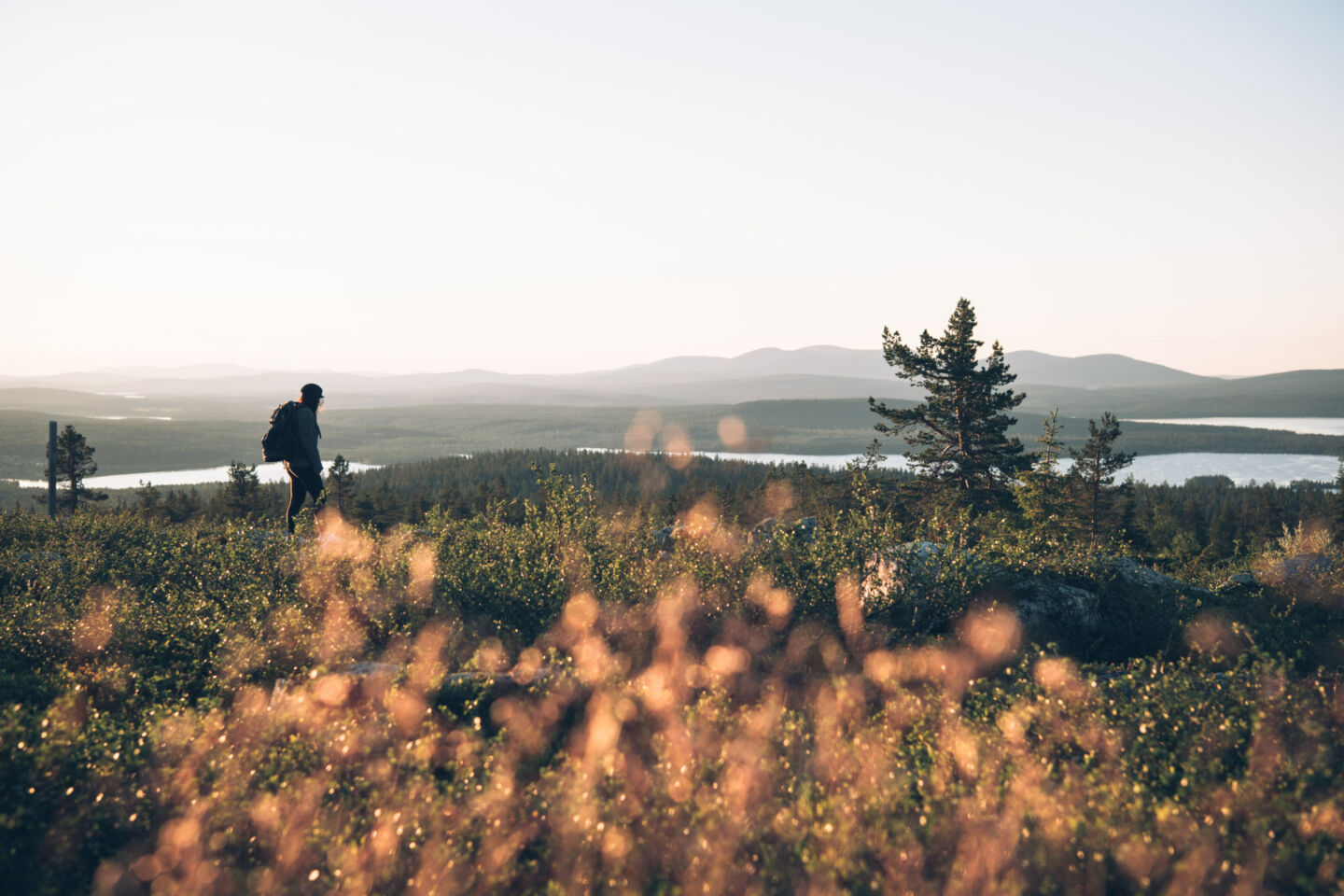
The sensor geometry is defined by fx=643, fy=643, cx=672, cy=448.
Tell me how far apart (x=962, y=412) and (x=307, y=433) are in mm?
21793

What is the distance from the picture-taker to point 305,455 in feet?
38.0

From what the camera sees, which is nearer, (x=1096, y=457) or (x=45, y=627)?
(x=45, y=627)

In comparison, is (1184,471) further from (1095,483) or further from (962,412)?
(962,412)

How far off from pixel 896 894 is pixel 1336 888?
2.41 metres

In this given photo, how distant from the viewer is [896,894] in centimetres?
378

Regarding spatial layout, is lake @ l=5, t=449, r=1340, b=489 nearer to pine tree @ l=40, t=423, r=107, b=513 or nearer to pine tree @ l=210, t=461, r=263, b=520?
pine tree @ l=40, t=423, r=107, b=513

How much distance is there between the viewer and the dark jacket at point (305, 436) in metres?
11.4

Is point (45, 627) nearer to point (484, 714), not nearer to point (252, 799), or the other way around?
point (252, 799)

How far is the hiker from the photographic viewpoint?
11.4 m

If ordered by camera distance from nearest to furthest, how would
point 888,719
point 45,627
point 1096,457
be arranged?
1. point 888,719
2. point 45,627
3. point 1096,457

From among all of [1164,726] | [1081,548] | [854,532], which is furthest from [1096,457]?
[1164,726]

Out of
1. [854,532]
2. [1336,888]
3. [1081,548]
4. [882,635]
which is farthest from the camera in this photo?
[1081,548]

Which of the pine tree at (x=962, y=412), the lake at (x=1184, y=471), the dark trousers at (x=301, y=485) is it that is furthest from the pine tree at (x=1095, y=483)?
the lake at (x=1184, y=471)

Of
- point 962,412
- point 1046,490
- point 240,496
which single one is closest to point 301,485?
point 962,412
